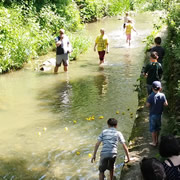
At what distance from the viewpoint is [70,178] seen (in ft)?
20.4

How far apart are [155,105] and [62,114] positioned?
3.66 m

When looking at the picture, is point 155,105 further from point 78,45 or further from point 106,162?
point 78,45

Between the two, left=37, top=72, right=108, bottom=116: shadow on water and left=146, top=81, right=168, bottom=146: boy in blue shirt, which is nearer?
left=146, top=81, right=168, bottom=146: boy in blue shirt

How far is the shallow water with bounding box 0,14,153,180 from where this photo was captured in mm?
6660

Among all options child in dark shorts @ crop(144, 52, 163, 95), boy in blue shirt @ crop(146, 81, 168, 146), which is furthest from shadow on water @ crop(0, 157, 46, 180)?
child in dark shorts @ crop(144, 52, 163, 95)

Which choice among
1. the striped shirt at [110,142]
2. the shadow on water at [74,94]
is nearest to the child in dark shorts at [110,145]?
the striped shirt at [110,142]

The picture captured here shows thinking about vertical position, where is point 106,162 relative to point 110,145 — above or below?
below

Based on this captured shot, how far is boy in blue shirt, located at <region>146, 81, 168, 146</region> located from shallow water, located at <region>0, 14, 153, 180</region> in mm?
1003

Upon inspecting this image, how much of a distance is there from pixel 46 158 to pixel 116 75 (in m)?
6.45

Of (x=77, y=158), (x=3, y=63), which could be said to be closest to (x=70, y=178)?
(x=77, y=158)

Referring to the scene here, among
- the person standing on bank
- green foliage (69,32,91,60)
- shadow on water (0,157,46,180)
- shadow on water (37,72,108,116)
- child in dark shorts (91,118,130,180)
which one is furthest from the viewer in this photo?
green foliage (69,32,91,60)

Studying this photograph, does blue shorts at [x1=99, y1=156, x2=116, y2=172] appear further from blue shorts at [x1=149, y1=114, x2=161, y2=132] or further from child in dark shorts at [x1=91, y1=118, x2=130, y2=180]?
blue shorts at [x1=149, y1=114, x2=161, y2=132]

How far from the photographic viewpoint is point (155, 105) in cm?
615

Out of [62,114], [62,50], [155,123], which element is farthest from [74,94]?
[155,123]
